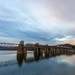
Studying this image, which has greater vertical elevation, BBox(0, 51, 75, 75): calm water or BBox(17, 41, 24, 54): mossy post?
BBox(17, 41, 24, 54): mossy post

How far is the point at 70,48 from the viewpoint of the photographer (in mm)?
192750

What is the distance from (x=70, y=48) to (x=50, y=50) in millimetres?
50569

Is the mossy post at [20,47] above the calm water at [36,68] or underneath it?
above

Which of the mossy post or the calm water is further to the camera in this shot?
the mossy post

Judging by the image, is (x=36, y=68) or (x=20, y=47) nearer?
(x=36, y=68)

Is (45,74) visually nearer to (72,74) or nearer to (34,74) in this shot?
(34,74)

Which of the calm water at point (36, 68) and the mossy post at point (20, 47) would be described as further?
the mossy post at point (20, 47)

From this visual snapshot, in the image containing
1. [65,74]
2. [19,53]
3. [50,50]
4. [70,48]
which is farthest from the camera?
[70,48]

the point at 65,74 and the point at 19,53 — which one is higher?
the point at 19,53

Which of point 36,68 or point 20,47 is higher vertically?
point 20,47

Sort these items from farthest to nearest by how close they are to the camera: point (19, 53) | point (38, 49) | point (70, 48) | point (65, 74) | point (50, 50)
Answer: point (70, 48), point (50, 50), point (38, 49), point (19, 53), point (65, 74)

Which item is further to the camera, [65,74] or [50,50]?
[50,50]

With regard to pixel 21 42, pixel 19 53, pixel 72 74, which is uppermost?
pixel 21 42

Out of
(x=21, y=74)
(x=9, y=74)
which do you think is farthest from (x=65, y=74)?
(x=9, y=74)
